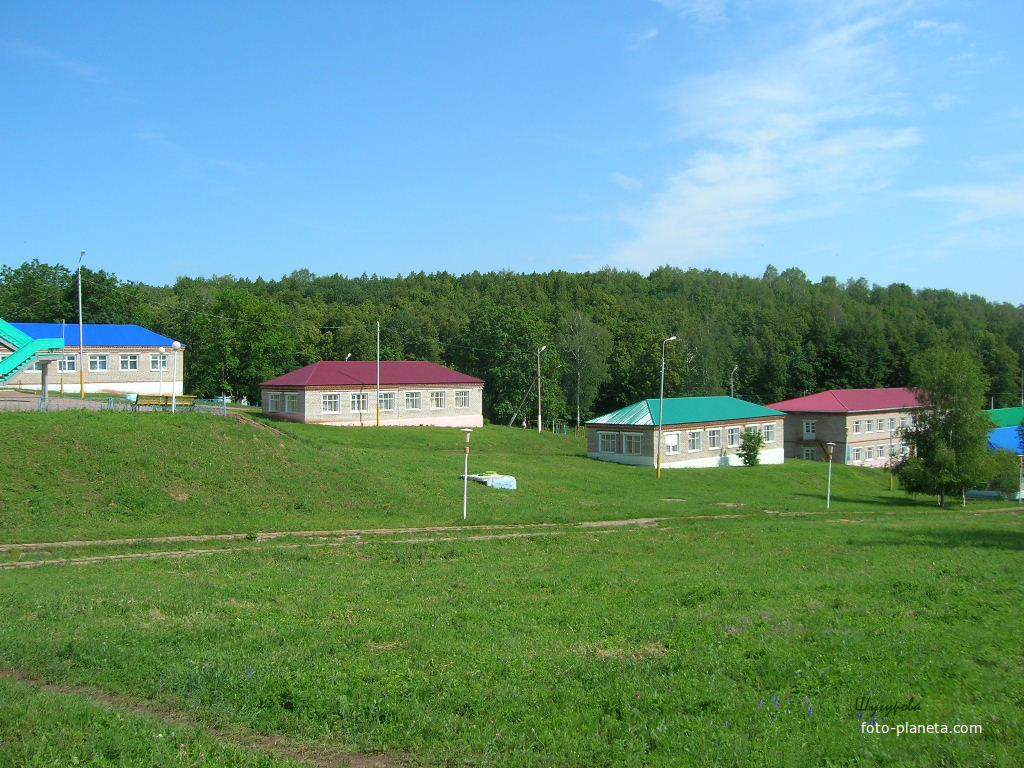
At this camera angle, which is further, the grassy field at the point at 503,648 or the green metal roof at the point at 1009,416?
the green metal roof at the point at 1009,416

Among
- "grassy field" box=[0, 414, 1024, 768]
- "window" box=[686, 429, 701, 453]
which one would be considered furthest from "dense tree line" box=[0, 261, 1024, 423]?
"grassy field" box=[0, 414, 1024, 768]

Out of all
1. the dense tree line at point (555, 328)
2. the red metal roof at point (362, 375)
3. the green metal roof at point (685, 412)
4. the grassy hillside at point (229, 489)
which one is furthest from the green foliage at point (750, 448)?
the dense tree line at point (555, 328)

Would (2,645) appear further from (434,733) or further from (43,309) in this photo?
(43,309)

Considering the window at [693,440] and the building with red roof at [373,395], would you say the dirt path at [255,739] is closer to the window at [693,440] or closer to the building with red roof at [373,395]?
the window at [693,440]

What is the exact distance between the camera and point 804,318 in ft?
422

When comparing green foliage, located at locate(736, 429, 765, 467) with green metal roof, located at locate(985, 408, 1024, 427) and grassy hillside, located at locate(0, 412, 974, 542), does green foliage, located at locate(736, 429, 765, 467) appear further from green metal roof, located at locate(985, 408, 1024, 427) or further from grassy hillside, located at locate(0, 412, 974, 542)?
green metal roof, located at locate(985, 408, 1024, 427)

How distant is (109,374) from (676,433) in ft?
138

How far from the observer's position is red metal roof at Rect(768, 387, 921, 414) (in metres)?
76.9

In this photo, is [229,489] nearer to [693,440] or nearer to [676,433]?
[676,433]

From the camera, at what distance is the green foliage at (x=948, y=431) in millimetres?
47062

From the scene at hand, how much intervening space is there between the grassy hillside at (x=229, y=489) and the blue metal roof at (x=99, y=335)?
29385 millimetres

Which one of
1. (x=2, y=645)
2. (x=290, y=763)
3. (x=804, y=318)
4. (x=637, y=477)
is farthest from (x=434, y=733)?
(x=804, y=318)

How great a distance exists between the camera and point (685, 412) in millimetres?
58562

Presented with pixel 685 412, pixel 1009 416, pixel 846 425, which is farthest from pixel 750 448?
pixel 1009 416
